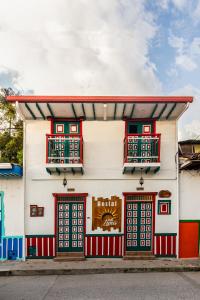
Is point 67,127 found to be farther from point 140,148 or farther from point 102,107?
point 140,148

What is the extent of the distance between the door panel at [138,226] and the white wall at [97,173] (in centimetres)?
45

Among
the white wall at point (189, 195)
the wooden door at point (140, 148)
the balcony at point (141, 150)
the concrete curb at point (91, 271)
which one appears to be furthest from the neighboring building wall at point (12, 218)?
the white wall at point (189, 195)

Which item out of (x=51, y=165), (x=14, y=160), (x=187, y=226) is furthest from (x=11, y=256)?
(x=14, y=160)

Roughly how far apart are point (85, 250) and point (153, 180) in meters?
3.95

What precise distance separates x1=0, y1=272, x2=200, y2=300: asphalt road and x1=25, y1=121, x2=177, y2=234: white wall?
2.10 m

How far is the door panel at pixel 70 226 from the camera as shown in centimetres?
1085

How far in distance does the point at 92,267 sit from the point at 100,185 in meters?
3.09

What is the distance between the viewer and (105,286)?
823 centimetres

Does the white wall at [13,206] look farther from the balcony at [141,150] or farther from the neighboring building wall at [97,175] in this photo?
the balcony at [141,150]

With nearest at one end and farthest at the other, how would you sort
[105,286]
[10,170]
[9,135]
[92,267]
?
[105,286]
[92,267]
[10,170]
[9,135]

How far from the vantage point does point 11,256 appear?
34.8ft

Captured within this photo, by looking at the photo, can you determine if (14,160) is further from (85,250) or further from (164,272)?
(164,272)

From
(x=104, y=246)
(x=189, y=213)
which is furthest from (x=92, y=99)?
(x=189, y=213)

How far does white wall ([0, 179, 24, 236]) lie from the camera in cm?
1066
